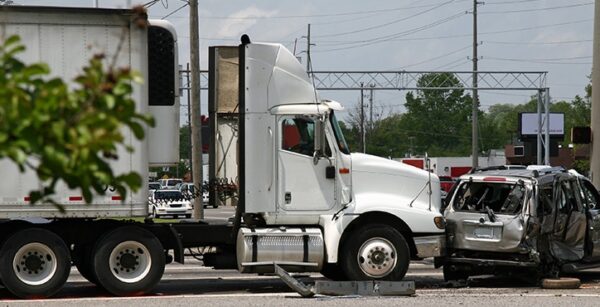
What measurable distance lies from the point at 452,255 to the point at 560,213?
1759 millimetres

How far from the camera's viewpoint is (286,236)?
48.9ft

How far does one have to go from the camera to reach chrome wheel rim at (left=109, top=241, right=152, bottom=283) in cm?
1431

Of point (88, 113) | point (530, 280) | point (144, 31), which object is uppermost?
point (144, 31)

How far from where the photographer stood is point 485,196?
16562 mm

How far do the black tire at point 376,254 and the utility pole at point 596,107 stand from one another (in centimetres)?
869

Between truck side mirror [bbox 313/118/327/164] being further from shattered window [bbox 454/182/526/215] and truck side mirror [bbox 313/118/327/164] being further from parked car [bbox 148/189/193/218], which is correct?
Answer: parked car [bbox 148/189/193/218]

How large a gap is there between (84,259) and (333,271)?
357 centimetres

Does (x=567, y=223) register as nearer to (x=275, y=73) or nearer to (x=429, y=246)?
(x=429, y=246)

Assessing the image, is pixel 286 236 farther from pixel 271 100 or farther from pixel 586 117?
pixel 586 117

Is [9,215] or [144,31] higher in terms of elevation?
[144,31]

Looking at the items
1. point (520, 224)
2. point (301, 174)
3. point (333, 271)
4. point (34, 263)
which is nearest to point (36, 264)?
point (34, 263)

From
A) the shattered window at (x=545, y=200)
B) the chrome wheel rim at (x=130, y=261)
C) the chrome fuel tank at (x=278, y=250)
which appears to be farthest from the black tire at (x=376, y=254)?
the chrome wheel rim at (x=130, y=261)

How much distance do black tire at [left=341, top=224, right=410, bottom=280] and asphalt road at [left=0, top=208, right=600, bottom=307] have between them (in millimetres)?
519

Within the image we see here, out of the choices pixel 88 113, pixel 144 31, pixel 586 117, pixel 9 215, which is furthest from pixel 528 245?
pixel 586 117
